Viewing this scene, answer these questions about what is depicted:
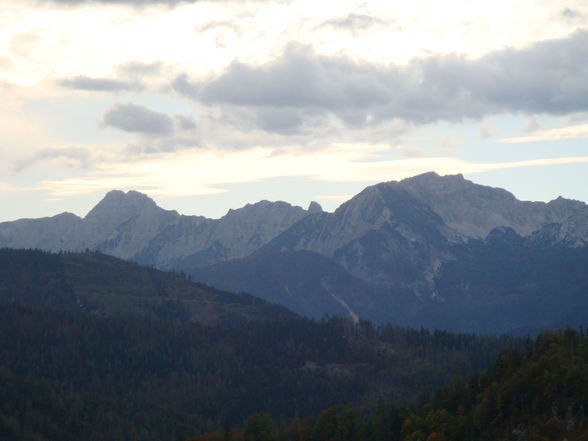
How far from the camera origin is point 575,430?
195000 millimetres

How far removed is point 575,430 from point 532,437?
8745 millimetres

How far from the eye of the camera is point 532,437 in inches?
7795
